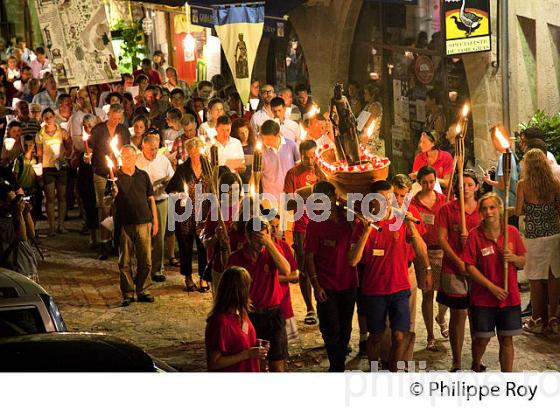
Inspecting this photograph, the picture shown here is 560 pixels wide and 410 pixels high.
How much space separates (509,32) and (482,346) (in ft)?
19.3

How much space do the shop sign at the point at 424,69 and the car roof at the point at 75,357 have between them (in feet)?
36.0

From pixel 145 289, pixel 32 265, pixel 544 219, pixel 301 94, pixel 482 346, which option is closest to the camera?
pixel 482 346

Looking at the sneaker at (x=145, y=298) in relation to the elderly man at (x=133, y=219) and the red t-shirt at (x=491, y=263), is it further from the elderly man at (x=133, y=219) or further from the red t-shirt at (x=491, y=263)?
the red t-shirt at (x=491, y=263)

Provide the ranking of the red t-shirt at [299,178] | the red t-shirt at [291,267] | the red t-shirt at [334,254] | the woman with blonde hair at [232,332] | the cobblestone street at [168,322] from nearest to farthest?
the woman with blonde hair at [232,332], the red t-shirt at [291,267], the red t-shirt at [334,254], the cobblestone street at [168,322], the red t-shirt at [299,178]

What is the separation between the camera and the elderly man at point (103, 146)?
47.1 ft

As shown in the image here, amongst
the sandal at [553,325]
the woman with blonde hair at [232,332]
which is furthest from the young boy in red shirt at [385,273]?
the sandal at [553,325]

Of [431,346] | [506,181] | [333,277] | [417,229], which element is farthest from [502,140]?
A: [431,346]

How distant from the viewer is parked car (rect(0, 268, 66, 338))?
23.9 ft

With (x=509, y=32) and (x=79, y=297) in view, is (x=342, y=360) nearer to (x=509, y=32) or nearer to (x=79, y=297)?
(x=79, y=297)

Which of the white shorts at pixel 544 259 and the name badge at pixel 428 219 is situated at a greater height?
the name badge at pixel 428 219

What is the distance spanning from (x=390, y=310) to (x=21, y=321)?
312 cm

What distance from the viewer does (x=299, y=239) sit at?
11.3m

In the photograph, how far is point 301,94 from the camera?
1758 centimetres
